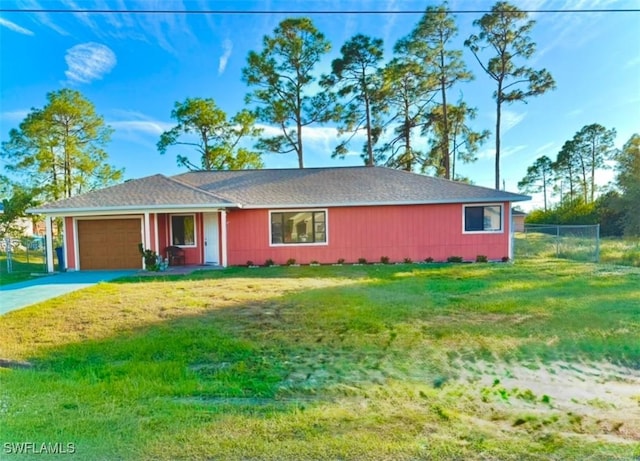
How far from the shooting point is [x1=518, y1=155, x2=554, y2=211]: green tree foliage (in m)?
45.3

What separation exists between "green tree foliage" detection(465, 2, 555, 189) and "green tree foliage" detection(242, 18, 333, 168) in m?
10.1

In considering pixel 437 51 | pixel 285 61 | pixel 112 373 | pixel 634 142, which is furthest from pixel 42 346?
pixel 634 142

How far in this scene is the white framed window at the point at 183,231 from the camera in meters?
14.1

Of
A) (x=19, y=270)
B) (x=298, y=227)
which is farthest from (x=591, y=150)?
(x=19, y=270)

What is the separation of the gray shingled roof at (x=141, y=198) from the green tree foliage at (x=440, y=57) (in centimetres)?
1647

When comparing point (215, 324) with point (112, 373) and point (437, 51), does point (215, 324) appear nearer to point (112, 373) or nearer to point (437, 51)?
point (112, 373)

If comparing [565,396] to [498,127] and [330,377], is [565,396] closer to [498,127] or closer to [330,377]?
[330,377]

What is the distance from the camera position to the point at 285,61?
2408cm

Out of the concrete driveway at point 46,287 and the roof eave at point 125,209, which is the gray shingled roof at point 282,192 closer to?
the roof eave at point 125,209

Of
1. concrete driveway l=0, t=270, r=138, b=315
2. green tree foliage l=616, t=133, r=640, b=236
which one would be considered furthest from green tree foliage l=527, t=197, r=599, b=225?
concrete driveway l=0, t=270, r=138, b=315

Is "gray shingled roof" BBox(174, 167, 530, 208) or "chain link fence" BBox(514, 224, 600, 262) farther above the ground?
"gray shingled roof" BBox(174, 167, 530, 208)

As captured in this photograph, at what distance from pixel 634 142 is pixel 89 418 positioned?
33.4 m

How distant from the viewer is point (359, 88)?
24078 millimetres

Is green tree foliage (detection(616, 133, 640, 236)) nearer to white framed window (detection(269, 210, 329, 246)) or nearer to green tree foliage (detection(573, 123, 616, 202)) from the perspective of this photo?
green tree foliage (detection(573, 123, 616, 202))
